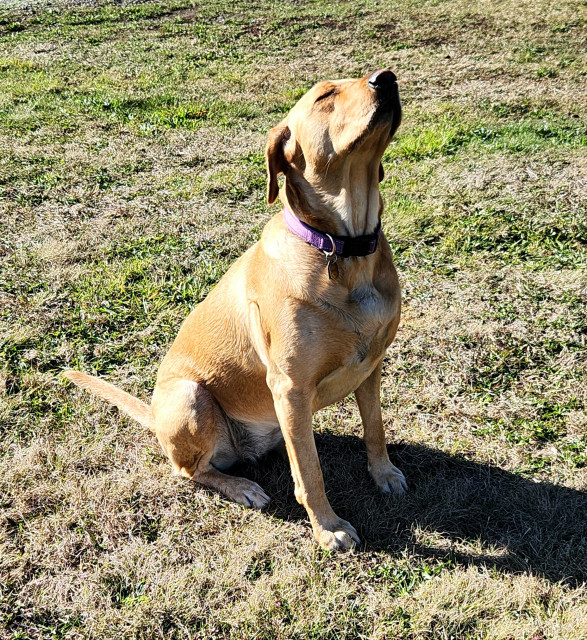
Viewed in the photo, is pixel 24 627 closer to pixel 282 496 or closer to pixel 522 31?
pixel 282 496

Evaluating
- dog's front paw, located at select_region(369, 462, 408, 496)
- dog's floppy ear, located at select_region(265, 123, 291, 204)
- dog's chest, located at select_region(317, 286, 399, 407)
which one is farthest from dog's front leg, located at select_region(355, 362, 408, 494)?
dog's floppy ear, located at select_region(265, 123, 291, 204)

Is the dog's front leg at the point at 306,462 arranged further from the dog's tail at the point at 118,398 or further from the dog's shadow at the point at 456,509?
the dog's tail at the point at 118,398

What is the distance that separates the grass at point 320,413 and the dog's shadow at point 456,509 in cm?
1

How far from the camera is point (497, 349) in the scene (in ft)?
13.4

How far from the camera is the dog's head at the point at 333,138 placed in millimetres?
2469

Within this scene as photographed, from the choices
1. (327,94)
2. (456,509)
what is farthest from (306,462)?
(327,94)

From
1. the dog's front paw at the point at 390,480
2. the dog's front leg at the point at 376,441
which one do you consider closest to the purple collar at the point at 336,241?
the dog's front leg at the point at 376,441

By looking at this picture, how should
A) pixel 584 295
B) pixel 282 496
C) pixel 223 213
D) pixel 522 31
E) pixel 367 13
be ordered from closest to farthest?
1. pixel 282 496
2. pixel 584 295
3. pixel 223 213
4. pixel 522 31
5. pixel 367 13

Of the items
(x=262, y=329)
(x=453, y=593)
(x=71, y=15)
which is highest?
(x=71, y=15)

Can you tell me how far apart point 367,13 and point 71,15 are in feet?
21.2

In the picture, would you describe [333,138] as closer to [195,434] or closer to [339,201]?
[339,201]

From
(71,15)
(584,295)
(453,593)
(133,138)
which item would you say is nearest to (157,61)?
(133,138)

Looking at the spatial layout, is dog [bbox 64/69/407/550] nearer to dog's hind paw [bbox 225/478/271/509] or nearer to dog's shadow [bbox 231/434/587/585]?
dog's hind paw [bbox 225/478/271/509]

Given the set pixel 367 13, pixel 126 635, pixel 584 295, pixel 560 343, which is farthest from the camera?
pixel 367 13
